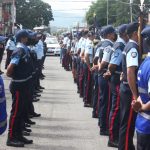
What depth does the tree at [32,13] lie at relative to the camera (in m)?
101

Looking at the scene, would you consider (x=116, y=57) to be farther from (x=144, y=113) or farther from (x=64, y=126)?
(x=144, y=113)

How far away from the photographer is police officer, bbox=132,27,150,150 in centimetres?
513

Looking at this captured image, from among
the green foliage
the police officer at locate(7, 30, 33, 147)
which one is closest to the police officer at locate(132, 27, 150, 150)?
the police officer at locate(7, 30, 33, 147)

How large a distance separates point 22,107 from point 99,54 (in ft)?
6.37

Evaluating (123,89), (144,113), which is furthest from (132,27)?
(144,113)

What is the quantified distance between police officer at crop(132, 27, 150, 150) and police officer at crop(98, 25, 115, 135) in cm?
369

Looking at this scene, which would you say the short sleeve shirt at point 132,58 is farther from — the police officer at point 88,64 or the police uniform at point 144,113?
the police officer at point 88,64

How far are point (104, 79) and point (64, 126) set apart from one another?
1.58 metres

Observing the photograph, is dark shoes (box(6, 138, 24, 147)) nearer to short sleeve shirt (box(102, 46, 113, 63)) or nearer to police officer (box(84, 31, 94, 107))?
short sleeve shirt (box(102, 46, 113, 63))

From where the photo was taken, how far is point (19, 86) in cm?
844

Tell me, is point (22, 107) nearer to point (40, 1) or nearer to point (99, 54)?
point (99, 54)

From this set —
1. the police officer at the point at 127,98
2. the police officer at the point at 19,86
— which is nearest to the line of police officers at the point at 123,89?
the police officer at the point at 127,98

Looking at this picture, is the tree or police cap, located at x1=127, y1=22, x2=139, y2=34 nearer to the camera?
police cap, located at x1=127, y1=22, x2=139, y2=34

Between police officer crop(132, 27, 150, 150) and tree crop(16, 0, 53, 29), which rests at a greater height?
police officer crop(132, 27, 150, 150)
